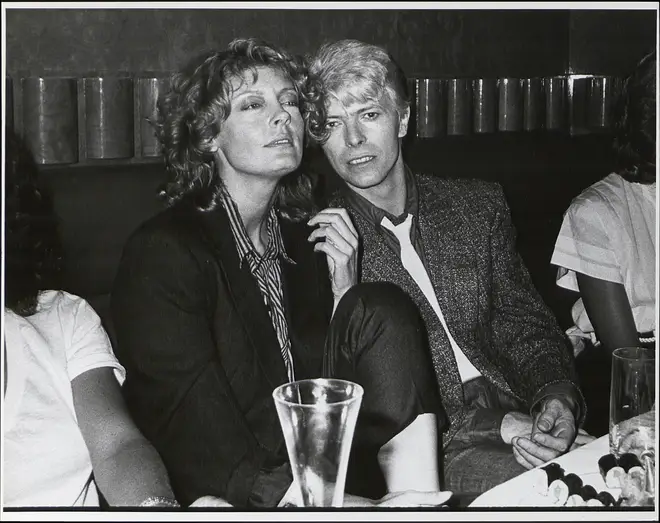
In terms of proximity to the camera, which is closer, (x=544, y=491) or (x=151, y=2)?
(x=544, y=491)

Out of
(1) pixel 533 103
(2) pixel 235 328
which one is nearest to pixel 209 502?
(2) pixel 235 328

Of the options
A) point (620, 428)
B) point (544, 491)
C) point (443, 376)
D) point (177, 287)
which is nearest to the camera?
point (544, 491)

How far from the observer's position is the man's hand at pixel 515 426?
196cm

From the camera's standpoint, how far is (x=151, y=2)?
5.85 feet

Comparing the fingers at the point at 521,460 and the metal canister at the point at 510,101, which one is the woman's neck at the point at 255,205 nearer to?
the metal canister at the point at 510,101

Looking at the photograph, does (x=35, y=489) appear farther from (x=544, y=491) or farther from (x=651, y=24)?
(x=651, y=24)

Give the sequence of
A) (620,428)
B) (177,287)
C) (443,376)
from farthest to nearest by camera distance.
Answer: (443,376), (177,287), (620,428)

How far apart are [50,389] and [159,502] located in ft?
0.99

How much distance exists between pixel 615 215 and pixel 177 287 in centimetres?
95

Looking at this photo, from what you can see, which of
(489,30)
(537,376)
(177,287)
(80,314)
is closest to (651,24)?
(489,30)

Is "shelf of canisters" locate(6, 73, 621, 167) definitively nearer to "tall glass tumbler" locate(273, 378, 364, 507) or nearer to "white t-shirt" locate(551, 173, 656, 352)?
"white t-shirt" locate(551, 173, 656, 352)

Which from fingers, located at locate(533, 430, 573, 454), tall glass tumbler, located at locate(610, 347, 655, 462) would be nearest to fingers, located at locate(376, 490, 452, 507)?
fingers, located at locate(533, 430, 573, 454)

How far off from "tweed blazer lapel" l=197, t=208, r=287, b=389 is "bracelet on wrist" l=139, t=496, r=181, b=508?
11.4 inches

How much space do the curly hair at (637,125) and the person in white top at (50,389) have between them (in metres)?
1.13
